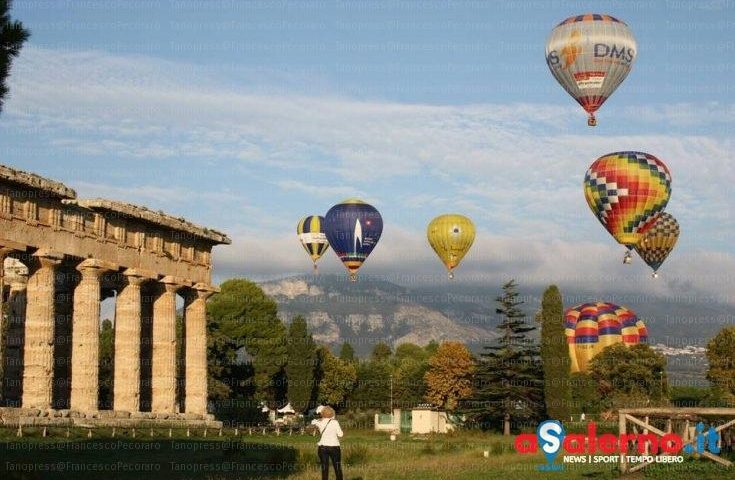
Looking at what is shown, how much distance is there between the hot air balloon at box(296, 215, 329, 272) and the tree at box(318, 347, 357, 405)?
11711mm

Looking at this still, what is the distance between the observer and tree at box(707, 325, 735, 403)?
4823 inches

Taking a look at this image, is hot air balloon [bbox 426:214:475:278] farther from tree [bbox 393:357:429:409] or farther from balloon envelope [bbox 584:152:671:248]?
tree [bbox 393:357:429:409]

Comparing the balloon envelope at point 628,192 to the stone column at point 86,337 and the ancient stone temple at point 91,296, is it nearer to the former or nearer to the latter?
the ancient stone temple at point 91,296

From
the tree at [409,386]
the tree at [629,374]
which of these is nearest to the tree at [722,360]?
the tree at [629,374]

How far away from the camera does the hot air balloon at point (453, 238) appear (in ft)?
345

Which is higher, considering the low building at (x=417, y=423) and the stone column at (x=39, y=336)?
the stone column at (x=39, y=336)

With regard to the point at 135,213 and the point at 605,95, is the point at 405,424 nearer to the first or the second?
the point at 605,95

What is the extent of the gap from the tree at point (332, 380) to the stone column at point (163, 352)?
5273 centimetres

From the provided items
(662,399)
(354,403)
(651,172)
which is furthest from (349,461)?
(354,403)

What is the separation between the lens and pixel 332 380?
12106 centimetres

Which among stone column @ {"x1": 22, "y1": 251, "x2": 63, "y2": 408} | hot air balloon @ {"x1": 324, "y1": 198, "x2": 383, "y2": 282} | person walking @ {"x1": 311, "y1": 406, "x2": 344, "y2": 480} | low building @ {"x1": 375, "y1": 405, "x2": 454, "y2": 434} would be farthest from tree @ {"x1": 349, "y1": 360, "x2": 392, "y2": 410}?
person walking @ {"x1": 311, "y1": 406, "x2": 344, "y2": 480}

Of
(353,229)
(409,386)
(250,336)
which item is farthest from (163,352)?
(409,386)

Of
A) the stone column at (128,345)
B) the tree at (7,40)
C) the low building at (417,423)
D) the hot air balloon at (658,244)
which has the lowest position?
the low building at (417,423)

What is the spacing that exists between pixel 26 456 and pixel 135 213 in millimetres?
25003
